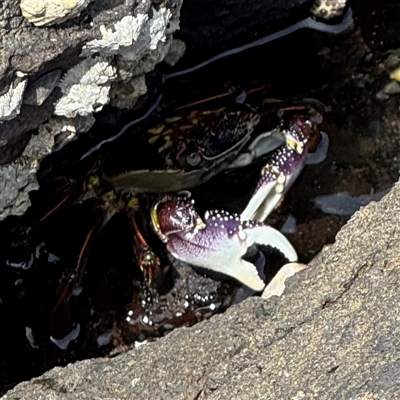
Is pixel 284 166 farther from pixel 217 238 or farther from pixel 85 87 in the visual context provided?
pixel 85 87

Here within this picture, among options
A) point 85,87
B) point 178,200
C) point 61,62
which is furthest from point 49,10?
point 178,200

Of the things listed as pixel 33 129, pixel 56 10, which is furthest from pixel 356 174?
pixel 56 10

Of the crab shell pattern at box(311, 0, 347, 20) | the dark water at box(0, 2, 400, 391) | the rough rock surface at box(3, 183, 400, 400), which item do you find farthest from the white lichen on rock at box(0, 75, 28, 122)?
the crab shell pattern at box(311, 0, 347, 20)

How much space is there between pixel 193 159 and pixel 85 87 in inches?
42.8

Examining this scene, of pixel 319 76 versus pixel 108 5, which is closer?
pixel 108 5

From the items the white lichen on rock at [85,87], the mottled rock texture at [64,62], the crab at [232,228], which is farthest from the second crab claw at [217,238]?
the white lichen on rock at [85,87]

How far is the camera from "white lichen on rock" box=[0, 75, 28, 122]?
174 centimetres

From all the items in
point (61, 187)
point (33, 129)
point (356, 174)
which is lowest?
point (356, 174)

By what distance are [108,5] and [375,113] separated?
171cm

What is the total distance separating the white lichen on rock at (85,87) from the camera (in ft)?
6.29

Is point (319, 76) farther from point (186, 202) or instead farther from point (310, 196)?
point (186, 202)

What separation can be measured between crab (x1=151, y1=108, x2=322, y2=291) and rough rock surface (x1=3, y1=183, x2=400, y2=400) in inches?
39.3

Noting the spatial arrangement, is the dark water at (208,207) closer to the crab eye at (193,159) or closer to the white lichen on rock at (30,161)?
the crab eye at (193,159)

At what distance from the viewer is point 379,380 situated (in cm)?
160
